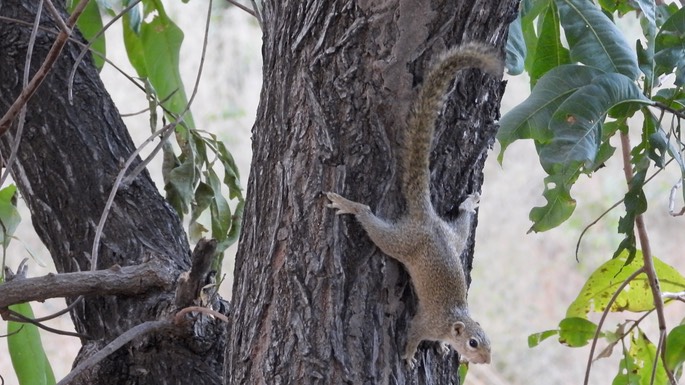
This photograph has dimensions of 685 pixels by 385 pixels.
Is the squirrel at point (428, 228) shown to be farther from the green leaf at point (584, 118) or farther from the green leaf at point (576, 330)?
the green leaf at point (576, 330)

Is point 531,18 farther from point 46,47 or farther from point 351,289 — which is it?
point 46,47

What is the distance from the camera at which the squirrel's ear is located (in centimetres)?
155

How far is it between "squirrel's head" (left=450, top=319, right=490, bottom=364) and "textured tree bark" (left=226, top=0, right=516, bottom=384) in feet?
0.55

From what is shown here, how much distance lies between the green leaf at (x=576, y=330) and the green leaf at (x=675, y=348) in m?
0.18

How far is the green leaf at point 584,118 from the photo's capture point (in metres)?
1.35

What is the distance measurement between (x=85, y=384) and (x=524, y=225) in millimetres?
5988

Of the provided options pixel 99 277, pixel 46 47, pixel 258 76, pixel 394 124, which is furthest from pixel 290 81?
pixel 258 76

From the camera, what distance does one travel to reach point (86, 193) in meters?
1.88

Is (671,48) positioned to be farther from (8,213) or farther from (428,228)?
(8,213)

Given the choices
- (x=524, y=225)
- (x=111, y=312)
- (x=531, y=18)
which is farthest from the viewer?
(x=524, y=225)

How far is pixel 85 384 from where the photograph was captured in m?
1.71

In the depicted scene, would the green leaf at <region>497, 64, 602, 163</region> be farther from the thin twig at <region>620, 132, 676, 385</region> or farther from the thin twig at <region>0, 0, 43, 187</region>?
the thin twig at <region>0, 0, 43, 187</region>

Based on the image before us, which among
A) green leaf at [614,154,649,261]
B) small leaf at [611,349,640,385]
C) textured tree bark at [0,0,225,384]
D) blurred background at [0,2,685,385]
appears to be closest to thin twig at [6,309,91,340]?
textured tree bark at [0,0,225,384]

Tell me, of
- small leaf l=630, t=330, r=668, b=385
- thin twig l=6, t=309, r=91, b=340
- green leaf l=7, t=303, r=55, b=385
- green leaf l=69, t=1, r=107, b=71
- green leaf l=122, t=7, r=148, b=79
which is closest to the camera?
thin twig l=6, t=309, r=91, b=340
